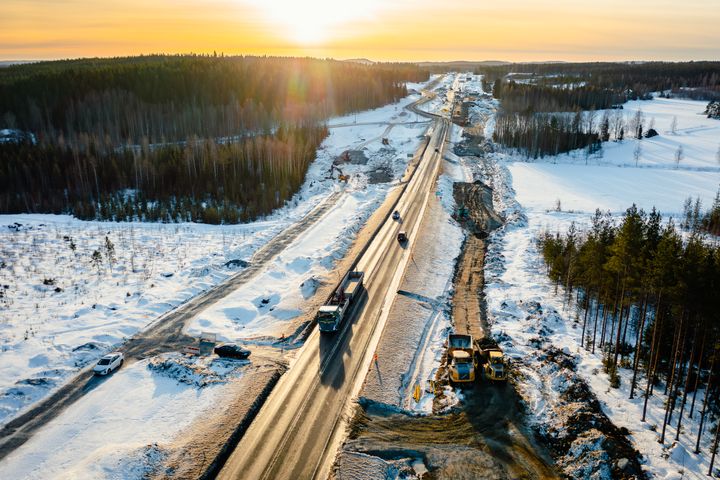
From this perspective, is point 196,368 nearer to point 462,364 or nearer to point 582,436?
point 462,364

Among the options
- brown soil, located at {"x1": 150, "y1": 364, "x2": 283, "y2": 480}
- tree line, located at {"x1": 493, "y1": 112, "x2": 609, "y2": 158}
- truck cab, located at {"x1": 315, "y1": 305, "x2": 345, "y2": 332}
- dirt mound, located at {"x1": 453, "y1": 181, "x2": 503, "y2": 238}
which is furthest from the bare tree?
brown soil, located at {"x1": 150, "y1": 364, "x2": 283, "y2": 480}

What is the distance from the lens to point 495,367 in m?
33.1

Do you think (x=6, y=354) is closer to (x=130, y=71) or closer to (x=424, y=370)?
(x=424, y=370)

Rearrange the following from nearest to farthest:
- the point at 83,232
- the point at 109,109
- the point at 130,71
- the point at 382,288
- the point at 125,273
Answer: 1. the point at 382,288
2. the point at 125,273
3. the point at 83,232
4. the point at 109,109
5. the point at 130,71

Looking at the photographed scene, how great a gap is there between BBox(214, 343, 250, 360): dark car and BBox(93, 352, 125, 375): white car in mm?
6827

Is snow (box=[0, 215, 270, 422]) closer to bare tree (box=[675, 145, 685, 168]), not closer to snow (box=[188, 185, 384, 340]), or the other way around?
snow (box=[188, 185, 384, 340])

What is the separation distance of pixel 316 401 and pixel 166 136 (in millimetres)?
126412

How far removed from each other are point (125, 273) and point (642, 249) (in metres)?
49.7

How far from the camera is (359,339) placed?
39188mm

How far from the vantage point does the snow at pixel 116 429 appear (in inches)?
983

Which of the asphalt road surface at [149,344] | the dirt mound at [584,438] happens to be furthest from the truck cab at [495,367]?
the asphalt road surface at [149,344]

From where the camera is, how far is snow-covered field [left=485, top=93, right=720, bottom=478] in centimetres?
2961

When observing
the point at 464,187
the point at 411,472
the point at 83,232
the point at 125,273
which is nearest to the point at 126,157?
the point at 83,232

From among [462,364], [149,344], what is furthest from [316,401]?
[149,344]
